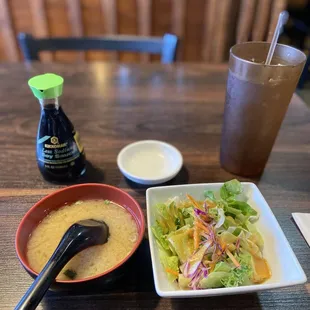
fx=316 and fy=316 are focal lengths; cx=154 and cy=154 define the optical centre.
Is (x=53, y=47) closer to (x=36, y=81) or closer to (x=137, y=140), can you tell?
(x=137, y=140)

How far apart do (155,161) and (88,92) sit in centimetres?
53

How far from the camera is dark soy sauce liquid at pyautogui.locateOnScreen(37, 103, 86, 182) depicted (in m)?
0.77

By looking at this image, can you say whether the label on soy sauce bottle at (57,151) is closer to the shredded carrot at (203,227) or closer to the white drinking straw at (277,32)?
the shredded carrot at (203,227)

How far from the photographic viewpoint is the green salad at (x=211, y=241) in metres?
0.57

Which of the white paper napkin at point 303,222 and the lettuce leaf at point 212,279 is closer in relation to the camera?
the lettuce leaf at point 212,279

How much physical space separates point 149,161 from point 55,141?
0.29 meters

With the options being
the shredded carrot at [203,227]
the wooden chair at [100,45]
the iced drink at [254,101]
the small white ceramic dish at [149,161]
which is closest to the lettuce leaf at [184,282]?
the shredded carrot at [203,227]

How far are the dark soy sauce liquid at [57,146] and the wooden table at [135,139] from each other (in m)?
0.06

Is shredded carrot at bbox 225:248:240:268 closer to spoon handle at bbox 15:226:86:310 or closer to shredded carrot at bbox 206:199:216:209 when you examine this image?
shredded carrot at bbox 206:199:216:209

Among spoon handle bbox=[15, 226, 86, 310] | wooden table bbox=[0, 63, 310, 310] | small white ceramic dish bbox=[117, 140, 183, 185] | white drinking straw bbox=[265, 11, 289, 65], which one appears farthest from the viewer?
small white ceramic dish bbox=[117, 140, 183, 185]

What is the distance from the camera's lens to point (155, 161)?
938mm

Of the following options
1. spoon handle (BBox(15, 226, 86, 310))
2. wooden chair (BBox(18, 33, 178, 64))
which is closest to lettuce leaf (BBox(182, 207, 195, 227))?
spoon handle (BBox(15, 226, 86, 310))

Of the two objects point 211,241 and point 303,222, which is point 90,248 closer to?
point 211,241

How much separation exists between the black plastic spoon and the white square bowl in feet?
0.34
